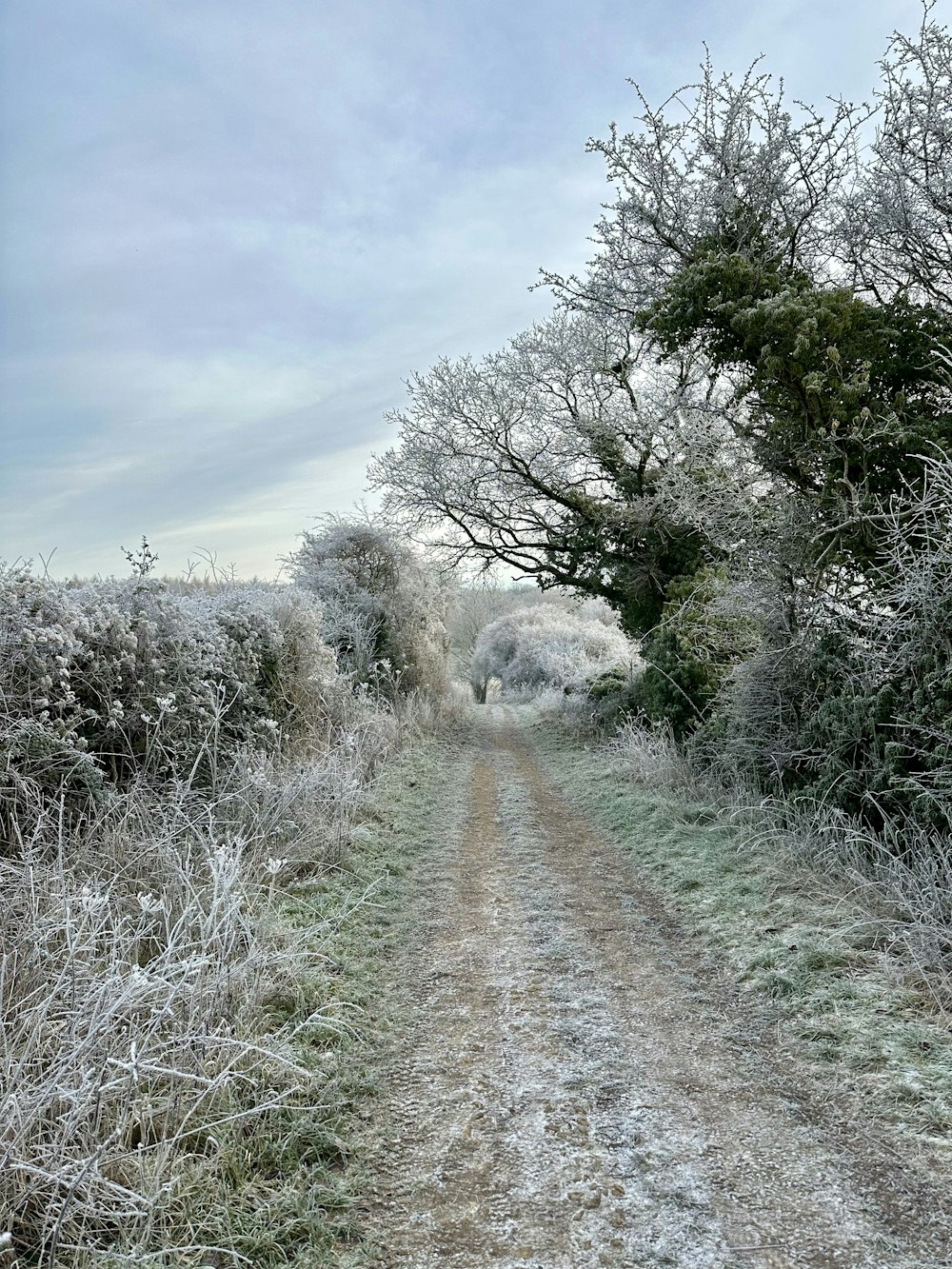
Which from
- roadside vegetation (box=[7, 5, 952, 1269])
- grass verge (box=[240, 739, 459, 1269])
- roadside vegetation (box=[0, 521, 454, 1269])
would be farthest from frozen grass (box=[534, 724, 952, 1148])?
roadside vegetation (box=[0, 521, 454, 1269])

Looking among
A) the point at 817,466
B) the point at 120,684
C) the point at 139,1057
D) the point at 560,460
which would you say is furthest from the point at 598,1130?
the point at 560,460

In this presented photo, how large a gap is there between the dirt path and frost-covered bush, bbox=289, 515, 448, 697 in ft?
31.4

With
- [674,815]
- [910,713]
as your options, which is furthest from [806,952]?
[674,815]

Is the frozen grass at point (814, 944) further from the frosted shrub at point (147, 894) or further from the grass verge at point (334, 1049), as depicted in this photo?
the frosted shrub at point (147, 894)

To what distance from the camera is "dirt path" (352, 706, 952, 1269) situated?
2.51 meters

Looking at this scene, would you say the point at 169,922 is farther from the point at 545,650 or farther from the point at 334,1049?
the point at 545,650

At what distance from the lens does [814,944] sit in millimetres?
4480

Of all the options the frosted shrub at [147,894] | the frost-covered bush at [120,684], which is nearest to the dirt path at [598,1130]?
the frosted shrub at [147,894]

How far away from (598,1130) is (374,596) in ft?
45.3

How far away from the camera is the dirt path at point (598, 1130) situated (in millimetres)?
2512

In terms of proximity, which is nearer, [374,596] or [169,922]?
[169,922]

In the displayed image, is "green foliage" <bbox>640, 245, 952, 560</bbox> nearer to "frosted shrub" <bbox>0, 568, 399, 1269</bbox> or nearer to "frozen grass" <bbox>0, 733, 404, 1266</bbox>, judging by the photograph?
"frosted shrub" <bbox>0, 568, 399, 1269</bbox>

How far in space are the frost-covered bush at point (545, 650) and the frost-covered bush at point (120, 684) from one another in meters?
11.9

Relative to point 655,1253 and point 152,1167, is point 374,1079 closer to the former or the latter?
point 152,1167
